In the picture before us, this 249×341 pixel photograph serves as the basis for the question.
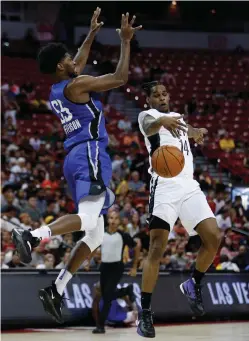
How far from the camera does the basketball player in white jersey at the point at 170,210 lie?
798 centimetres

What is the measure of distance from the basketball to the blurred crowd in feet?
16.3

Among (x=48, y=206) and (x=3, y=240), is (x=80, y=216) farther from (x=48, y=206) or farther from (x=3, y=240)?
(x=48, y=206)

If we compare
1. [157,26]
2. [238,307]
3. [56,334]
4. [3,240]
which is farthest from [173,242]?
[157,26]

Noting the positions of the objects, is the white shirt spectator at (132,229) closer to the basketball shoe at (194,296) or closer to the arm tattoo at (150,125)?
the basketball shoe at (194,296)

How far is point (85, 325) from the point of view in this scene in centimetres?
1357

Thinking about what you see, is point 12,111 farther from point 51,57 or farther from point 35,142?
point 51,57

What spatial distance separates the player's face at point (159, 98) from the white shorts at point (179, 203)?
730 mm

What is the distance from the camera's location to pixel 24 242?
22.8ft

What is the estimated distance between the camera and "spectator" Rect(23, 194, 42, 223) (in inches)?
615

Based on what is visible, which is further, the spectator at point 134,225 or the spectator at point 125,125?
the spectator at point 125,125

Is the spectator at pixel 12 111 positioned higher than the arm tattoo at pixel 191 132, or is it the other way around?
the arm tattoo at pixel 191 132

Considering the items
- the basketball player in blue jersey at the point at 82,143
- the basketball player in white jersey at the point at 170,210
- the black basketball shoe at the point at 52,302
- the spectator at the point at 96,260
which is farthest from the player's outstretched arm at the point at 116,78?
the spectator at the point at 96,260

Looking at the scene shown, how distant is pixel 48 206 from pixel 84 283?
3276 millimetres

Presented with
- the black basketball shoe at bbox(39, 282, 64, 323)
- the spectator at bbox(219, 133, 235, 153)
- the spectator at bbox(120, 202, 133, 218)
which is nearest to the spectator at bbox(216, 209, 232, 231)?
the spectator at bbox(120, 202, 133, 218)
